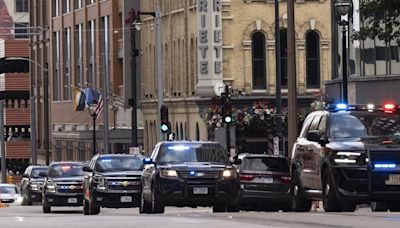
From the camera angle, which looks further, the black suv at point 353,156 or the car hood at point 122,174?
the car hood at point 122,174

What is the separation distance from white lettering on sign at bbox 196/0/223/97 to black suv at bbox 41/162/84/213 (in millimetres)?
22465

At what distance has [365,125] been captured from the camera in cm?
2714

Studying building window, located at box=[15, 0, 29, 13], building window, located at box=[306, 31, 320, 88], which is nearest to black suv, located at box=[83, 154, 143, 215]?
building window, located at box=[306, 31, 320, 88]

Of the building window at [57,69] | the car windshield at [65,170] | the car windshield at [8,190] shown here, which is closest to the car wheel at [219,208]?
the car windshield at [65,170]

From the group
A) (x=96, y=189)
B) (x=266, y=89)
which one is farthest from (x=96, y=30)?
(x=96, y=189)

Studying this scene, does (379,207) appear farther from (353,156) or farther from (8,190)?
(8,190)

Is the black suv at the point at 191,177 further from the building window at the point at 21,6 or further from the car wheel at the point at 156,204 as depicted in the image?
the building window at the point at 21,6

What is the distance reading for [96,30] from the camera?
92.6 meters

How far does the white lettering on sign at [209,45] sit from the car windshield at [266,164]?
29.2 meters

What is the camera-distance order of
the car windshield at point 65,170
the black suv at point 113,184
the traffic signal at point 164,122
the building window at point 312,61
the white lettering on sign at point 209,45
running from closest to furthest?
the black suv at point 113,184 → the car windshield at point 65,170 → the traffic signal at point 164,122 → the white lettering on sign at point 209,45 → the building window at point 312,61

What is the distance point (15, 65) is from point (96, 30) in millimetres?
29695

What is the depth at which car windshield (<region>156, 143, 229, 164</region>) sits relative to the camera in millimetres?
32094

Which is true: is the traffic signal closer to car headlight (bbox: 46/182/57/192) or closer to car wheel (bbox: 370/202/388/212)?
car headlight (bbox: 46/182/57/192)

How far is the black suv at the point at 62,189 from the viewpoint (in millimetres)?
44594
